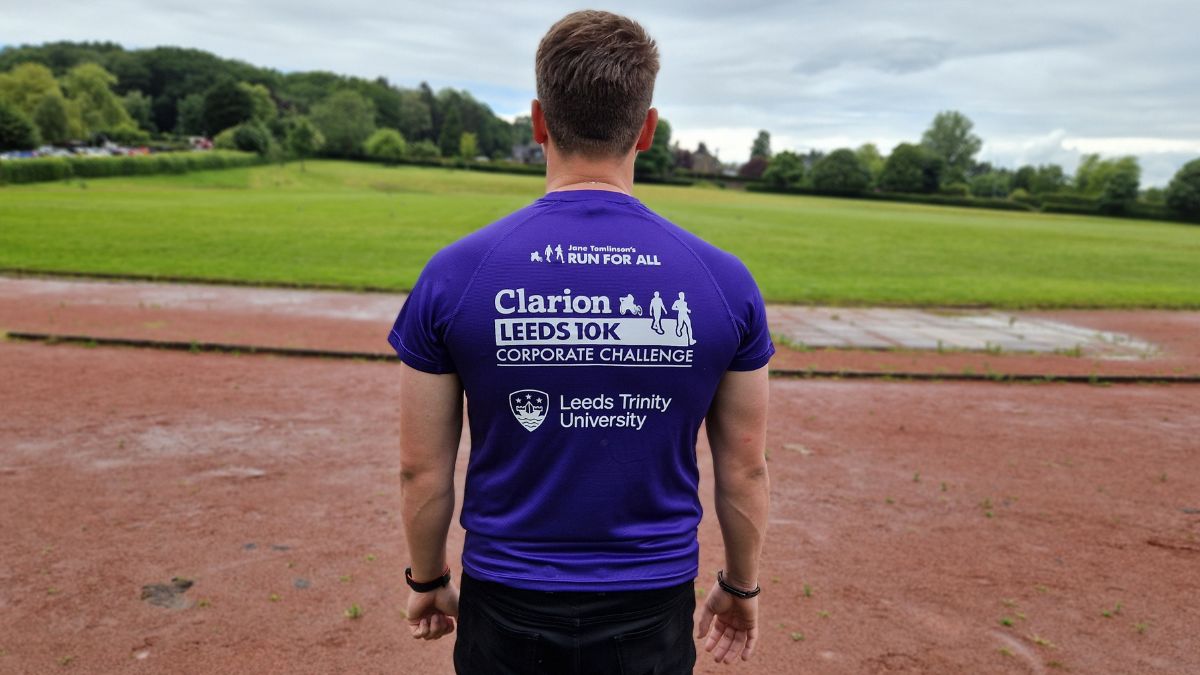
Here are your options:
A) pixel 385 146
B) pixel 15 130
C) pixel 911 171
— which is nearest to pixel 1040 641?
pixel 15 130

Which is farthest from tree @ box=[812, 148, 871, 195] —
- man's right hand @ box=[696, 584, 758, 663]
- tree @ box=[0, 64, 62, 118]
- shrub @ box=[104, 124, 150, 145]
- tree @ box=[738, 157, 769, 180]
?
man's right hand @ box=[696, 584, 758, 663]

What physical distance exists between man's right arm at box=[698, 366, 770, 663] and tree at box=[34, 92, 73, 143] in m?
103

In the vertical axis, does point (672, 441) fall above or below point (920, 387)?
above

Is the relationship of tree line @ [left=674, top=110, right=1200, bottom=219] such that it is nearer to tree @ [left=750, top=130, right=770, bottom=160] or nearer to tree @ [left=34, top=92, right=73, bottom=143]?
tree @ [left=750, top=130, right=770, bottom=160]

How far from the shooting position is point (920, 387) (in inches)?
432

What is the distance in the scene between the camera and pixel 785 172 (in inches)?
4021

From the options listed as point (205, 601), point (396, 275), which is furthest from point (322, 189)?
point (205, 601)

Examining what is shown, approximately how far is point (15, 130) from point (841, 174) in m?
79.2

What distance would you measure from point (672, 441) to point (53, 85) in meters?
120

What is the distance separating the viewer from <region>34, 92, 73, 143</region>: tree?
3371 inches

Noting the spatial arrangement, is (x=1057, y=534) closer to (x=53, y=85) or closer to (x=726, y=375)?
(x=726, y=375)

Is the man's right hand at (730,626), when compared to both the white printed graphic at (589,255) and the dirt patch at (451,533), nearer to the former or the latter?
the white printed graphic at (589,255)

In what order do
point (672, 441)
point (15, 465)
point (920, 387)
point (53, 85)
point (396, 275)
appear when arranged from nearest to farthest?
point (672, 441)
point (15, 465)
point (920, 387)
point (396, 275)
point (53, 85)

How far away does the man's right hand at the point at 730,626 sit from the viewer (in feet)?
7.97
